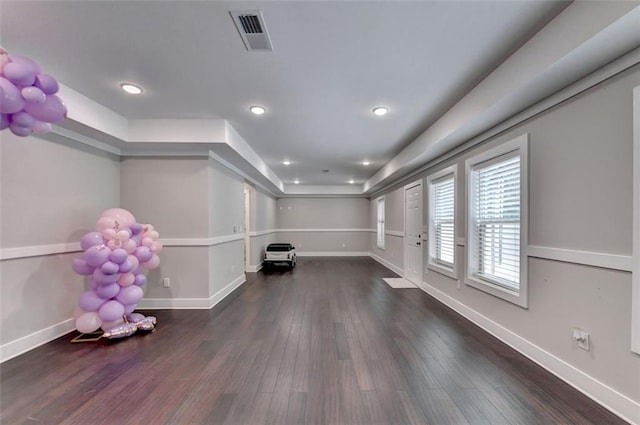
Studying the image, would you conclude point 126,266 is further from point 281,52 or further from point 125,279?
point 281,52

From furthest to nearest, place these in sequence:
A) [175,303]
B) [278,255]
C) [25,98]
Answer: [278,255] → [175,303] → [25,98]

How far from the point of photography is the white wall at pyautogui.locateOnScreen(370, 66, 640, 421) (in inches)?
67.1

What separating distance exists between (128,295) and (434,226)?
4.55 meters

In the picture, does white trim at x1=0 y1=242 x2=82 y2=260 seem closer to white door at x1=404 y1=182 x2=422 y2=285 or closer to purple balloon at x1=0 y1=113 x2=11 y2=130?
purple balloon at x1=0 y1=113 x2=11 y2=130

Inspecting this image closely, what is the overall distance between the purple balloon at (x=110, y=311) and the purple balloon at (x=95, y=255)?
0.46 meters

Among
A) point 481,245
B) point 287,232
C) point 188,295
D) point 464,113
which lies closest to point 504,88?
point 464,113

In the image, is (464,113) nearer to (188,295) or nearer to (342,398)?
(342,398)

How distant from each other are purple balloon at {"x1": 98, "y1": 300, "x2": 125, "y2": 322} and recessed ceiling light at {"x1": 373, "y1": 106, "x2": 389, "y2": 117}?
11.7ft

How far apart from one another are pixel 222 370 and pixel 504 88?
3.34 metres

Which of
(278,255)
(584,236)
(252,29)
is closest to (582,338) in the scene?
(584,236)

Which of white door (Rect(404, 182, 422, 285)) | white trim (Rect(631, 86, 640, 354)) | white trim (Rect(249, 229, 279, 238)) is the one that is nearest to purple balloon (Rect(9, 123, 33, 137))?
white trim (Rect(631, 86, 640, 354))

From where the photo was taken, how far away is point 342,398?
1860mm

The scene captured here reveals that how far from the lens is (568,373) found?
6.70 ft

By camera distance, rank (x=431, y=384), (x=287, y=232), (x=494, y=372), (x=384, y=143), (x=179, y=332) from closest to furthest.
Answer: (x=431, y=384) < (x=494, y=372) < (x=179, y=332) < (x=384, y=143) < (x=287, y=232)
